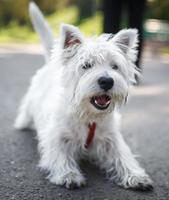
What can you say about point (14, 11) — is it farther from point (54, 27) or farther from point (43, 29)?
point (43, 29)

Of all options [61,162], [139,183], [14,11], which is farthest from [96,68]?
[14,11]

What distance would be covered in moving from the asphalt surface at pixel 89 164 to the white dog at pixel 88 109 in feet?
0.40

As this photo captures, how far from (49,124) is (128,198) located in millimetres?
1151

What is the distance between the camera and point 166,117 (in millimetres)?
7648

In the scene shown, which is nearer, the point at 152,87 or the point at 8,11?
the point at 152,87

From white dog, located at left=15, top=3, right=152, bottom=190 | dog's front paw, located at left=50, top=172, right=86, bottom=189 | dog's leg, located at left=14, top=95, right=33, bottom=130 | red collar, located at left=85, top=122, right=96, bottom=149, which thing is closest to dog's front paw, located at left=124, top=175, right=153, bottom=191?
white dog, located at left=15, top=3, right=152, bottom=190

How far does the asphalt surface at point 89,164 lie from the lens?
4.13 m

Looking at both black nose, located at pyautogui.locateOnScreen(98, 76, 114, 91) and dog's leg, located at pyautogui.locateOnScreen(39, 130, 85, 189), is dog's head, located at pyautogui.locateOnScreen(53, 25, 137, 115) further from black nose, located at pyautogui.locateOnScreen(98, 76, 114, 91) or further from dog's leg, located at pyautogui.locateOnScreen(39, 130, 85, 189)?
dog's leg, located at pyautogui.locateOnScreen(39, 130, 85, 189)

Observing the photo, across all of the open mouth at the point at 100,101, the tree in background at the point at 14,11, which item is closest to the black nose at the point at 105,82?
the open mouth at the point at 100,101

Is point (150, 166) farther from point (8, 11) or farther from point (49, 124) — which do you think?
point (8, 11)

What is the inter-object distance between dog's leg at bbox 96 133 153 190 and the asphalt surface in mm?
78

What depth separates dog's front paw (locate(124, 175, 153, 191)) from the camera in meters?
4.27

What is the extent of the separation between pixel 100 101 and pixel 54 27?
21003 millimetres

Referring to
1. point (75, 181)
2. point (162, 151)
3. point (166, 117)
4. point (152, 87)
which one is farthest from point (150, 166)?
point (152, 87)
